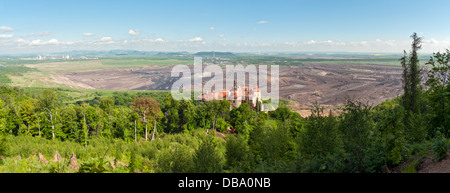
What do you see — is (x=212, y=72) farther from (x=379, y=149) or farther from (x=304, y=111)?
(x=379, y=149)

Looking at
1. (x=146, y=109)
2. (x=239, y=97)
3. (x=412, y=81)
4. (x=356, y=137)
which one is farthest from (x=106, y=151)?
(x=239, y=97)

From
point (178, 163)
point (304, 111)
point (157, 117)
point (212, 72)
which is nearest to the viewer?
point (178, 163)

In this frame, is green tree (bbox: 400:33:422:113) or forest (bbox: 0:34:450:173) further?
green tree (bbox: 400:33:422:113)

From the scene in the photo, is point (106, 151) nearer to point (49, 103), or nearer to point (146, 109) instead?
point (146, 109)

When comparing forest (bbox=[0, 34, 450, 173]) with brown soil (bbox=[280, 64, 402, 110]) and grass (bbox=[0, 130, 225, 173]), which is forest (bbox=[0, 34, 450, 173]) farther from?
brown soil (bbox=[280, 64, 402, 110])

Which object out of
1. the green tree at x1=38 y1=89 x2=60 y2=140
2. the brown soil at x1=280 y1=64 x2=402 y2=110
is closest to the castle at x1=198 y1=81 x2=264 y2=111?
the green tree at x1=38 y1=89 x2=60 y2=140

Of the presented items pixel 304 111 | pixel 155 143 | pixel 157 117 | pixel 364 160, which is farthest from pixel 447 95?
pixel 304 111

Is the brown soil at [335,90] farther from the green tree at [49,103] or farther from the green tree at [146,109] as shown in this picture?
the green tree at [49,103]
